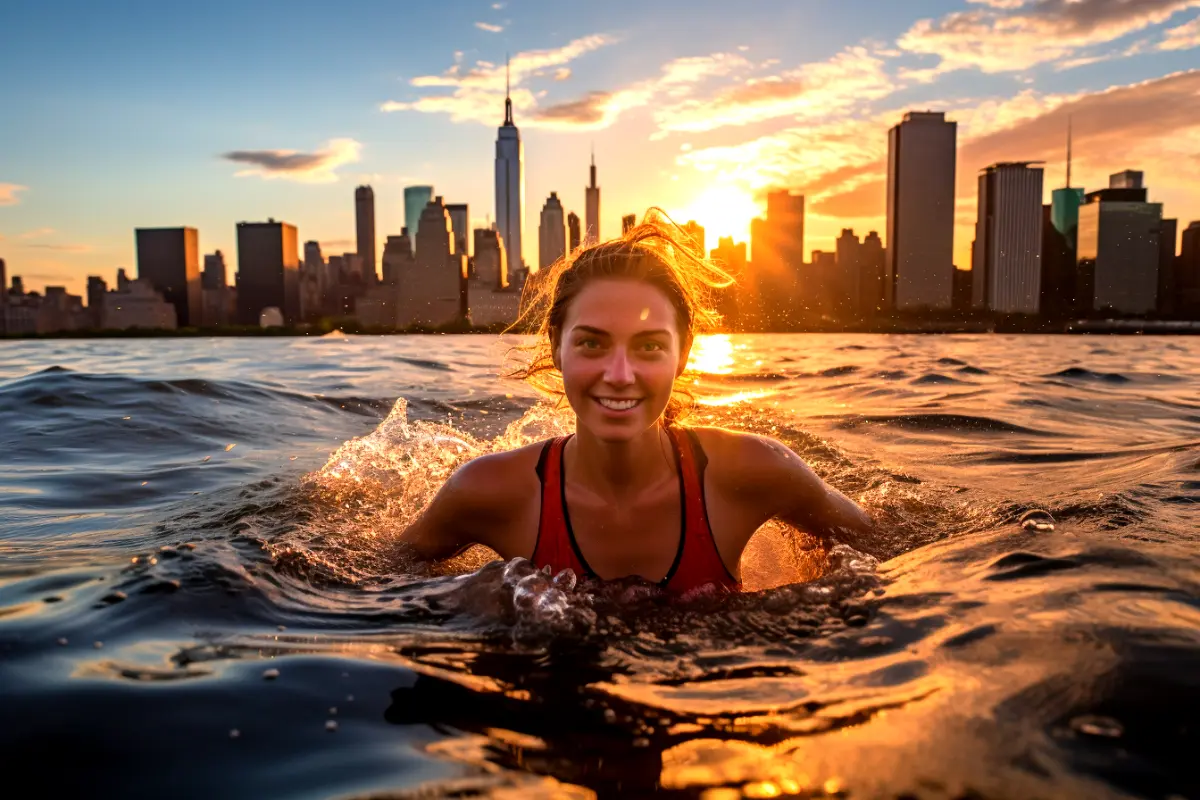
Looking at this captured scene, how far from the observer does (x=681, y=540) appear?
12.9 ft

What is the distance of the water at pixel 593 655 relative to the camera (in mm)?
2242

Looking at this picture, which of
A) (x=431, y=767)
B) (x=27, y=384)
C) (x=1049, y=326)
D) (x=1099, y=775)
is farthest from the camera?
(x=1049, y=326)

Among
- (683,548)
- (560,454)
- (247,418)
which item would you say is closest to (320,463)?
(247,418)

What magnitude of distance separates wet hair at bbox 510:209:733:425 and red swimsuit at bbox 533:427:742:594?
548 millimetres

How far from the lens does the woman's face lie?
3.62 m

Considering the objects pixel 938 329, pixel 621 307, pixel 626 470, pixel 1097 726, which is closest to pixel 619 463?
pixel 626 470

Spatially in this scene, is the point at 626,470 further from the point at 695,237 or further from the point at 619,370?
the point at 695,237

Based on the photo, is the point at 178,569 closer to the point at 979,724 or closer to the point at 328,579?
the point at 328,579

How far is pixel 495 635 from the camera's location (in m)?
3.37

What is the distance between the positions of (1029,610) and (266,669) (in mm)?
2877

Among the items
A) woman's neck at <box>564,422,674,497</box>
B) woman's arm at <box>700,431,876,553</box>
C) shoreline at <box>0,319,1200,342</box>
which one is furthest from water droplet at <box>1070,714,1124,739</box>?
shoreline at <box>0,319,1200,342</box>

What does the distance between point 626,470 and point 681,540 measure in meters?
0.42

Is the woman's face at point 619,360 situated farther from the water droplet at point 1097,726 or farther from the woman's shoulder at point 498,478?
the water droplet at point 1097,726

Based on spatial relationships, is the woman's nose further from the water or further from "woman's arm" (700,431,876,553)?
the water
